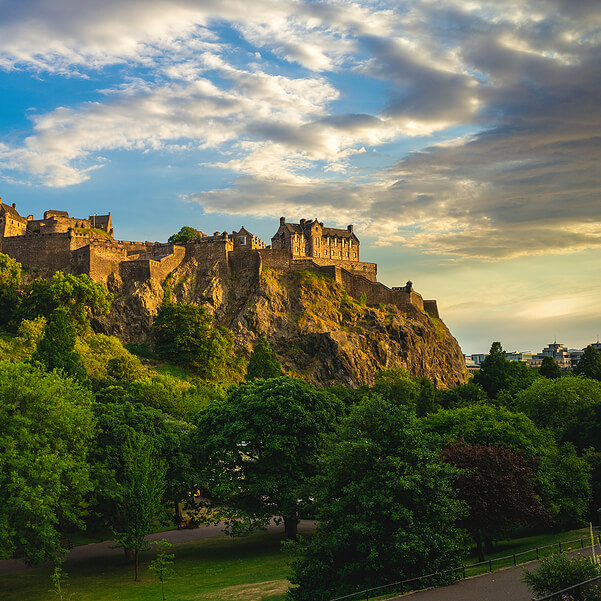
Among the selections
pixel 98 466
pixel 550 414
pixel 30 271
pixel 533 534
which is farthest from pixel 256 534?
pixel 30 271

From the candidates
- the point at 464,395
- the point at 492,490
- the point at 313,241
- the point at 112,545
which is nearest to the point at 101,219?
the point at 313,241

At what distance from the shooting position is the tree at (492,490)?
28.3m

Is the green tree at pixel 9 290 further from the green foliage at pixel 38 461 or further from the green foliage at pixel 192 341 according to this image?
the green foliage at pixel 38 461

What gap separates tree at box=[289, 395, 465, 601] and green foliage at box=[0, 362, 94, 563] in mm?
12407

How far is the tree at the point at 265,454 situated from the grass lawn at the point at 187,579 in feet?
6.78

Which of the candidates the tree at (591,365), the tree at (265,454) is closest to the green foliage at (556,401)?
the tree at (591,365)

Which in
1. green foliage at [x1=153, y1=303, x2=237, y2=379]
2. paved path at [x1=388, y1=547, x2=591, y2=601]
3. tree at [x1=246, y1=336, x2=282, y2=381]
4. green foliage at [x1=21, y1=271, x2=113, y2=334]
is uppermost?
green foliage at [x1=21, y1=271, x2=113, y2=334]

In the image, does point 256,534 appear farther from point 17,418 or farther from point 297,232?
point 297,232

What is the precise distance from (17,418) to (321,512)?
607 inches

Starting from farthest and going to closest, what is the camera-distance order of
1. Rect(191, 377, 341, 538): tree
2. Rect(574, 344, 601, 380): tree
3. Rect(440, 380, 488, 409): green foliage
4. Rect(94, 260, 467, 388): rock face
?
Rect(94, 260, 467, 388): rock face < Rect(574, 344, 601, 380): tree < Rect(440, 380, 488, 409): green foliage < Rect(191, 377, 341, 538): tree

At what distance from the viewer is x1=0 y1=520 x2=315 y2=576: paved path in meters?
34.6

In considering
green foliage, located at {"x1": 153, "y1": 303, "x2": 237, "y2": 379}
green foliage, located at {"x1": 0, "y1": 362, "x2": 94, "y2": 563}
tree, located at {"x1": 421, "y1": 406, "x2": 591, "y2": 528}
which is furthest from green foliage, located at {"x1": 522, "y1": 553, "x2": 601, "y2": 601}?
green foliage, located at {"x1": 153, "y1": 303, "x2": 237, "y2": 379}

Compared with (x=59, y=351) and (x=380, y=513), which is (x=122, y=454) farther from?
(x=59, y=351)

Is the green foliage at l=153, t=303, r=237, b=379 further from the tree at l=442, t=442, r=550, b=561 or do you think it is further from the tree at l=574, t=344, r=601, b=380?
the tree at l=442, t=442, r=550, b=561
